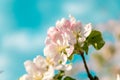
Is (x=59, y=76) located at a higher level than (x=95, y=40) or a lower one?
lower

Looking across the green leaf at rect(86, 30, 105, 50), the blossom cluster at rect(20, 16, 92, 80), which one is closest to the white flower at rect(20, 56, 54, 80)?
the blossom cluster at rect(20, 16, 92, 80)

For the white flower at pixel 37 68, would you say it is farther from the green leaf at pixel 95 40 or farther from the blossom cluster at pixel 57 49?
the green leaf at pixel 95 40

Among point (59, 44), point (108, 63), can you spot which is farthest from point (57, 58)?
point (108, 63)

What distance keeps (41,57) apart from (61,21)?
0.44 feet

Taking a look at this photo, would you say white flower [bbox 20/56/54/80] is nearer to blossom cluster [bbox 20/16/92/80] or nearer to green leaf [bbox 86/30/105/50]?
blossom cluster [bbox 20/16/92/80]

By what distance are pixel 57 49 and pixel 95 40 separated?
141 millimetres

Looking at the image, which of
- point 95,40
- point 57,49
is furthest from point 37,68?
point 95,40

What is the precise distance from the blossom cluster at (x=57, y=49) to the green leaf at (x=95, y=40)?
32 mm

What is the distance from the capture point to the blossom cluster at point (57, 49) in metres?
1.35

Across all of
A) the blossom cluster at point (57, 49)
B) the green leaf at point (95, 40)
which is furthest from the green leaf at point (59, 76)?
the green leaf at point (95, 40)

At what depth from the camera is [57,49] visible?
1.38 m

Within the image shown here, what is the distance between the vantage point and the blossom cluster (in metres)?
1.35

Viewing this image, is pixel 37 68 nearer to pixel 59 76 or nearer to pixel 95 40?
pixel 59 76

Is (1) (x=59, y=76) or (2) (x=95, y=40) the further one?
(2) (x=95, y=40)
